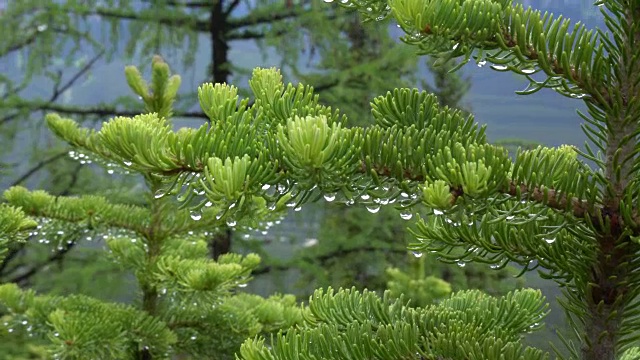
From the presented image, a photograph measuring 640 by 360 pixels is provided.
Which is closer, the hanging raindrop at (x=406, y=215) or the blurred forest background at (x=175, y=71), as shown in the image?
the hanging raindrop at (x=406, y=215)

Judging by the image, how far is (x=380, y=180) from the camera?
3.50 feet

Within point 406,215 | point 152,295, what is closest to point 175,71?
point 152,295

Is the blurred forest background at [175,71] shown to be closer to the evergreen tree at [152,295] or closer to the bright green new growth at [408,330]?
the evergreen tree at [152,295]

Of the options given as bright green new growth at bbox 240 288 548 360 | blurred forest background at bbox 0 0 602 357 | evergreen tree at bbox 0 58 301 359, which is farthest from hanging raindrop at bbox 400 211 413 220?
blurred forest background at bbox 0 0 602 357

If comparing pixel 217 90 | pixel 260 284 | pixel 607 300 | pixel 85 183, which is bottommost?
pixel 260 284

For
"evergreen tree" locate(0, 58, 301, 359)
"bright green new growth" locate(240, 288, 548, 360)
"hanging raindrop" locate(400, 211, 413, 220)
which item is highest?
"hanging raindrop" locate(400, 211, 413, 220)

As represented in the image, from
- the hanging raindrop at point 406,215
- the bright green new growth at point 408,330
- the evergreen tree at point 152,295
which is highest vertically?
the hanging raindrop at point 406,215

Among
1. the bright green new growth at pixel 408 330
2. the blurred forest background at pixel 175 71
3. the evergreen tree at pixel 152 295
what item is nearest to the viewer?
the bright green new growth at pixel 408 330

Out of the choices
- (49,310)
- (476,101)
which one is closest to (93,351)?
(49,310)

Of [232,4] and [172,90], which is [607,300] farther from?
[232,4]

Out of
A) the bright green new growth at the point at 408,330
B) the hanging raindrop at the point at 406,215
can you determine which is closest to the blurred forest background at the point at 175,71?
the bright green new growth at the point at 408,330

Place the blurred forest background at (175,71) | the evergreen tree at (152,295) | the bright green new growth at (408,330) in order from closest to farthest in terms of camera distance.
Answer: the bright green new growth at (408,330) → the evergreen tree at (152,295) → the blurred forest background at (175,71)

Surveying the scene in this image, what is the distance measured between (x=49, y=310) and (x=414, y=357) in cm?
173

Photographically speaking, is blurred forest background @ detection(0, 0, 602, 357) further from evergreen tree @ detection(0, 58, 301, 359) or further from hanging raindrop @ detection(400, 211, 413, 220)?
hanging raindrop @ detection(400, 211, 413, 220)
